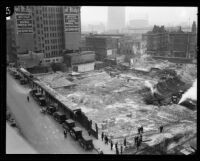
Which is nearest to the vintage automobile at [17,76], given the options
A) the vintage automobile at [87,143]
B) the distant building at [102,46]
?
the vintage automobile at [87,143]

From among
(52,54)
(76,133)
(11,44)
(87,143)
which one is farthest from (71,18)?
(87,143)

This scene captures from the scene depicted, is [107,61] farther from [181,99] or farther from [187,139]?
[187,139]

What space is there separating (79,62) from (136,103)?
3015cm

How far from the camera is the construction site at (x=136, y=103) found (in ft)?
82.1

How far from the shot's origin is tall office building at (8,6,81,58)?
57500mm

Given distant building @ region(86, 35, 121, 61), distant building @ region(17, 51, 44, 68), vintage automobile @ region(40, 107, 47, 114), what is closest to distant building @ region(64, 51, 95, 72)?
distant building @ region(17, 51, 44, 68)

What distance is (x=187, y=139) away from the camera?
2480 centimetres

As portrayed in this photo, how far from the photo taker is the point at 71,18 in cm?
A: 6562

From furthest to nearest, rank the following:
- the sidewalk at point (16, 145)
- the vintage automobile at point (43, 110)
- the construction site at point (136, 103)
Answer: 1. the vintage automobile at point (43, 110)
2. the construction site at point (136, 103)
3. the sidewalk at point (16, 145)

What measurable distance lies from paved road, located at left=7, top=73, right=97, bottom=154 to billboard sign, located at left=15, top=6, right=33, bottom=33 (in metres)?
30.9

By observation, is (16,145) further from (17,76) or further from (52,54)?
(52,54)

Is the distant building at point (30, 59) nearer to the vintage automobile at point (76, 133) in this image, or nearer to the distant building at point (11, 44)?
the distant building at point (11, 44)

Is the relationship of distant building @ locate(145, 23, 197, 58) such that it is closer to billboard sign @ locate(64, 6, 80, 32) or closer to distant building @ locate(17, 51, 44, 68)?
billboard sign @ locate(64, 6, 80, 32)
